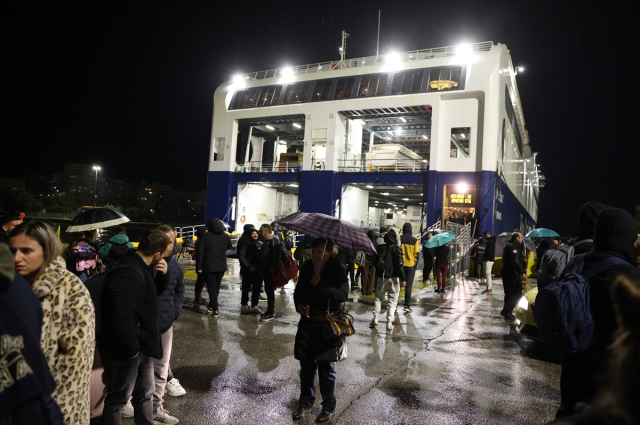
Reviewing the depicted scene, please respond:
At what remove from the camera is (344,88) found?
28234mm

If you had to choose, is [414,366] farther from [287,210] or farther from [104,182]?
[104,182]

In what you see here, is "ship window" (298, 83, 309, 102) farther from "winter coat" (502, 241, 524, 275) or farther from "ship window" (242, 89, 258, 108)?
"winter coat" (502, 241, 524, 275)

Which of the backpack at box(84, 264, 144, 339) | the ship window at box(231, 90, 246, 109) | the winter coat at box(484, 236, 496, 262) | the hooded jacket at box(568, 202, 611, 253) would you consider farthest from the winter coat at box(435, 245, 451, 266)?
the ship window at box(231, 90, 246, 109)

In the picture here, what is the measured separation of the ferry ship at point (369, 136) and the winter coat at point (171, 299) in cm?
2140

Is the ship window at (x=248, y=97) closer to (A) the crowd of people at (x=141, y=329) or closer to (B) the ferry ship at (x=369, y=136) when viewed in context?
(B) the ferry ship at (x=369, y=136)

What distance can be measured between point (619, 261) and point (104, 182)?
678 feet

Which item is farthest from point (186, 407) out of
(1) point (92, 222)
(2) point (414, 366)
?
(1) point (92, 222)

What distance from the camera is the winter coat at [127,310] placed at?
2947 mm

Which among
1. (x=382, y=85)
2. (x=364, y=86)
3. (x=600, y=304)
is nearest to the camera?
(x=600, y=304)

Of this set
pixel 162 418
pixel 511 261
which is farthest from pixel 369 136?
pixel 162 418

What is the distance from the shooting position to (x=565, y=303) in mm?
2594

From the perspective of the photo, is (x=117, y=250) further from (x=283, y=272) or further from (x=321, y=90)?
(x=321, y=90)

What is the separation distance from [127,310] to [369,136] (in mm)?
32453

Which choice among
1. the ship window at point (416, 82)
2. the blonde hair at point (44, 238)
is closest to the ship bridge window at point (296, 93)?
the ship window at point (416, 82)
